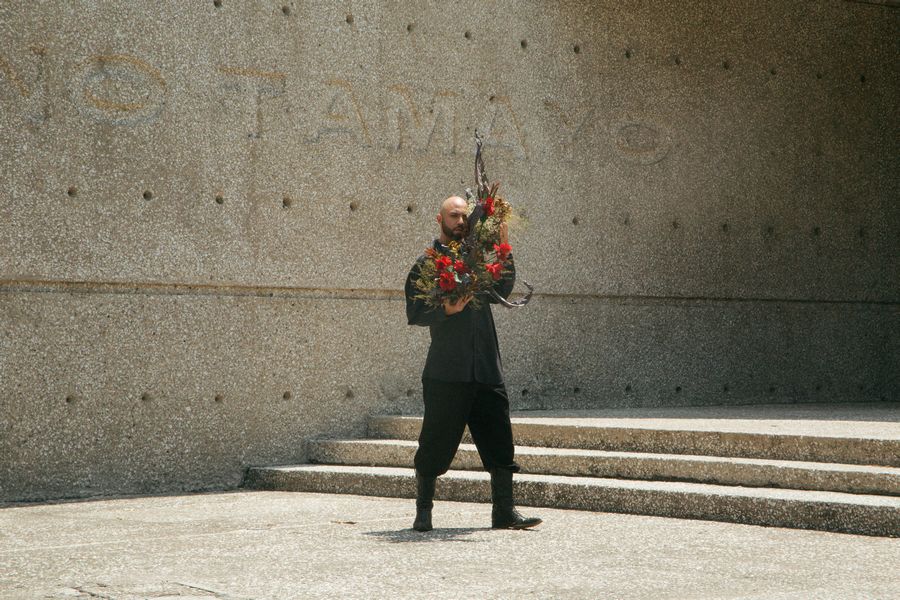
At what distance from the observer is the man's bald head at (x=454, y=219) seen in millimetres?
7302

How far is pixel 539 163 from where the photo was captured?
1159cm

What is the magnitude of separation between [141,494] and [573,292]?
4.31m

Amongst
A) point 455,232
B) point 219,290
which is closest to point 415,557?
point 455,232

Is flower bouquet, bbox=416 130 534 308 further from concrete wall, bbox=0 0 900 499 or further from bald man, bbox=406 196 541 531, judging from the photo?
concrete wall, bbox=0 0 900 499

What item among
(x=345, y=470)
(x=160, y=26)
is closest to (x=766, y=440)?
(x=345, y=470)

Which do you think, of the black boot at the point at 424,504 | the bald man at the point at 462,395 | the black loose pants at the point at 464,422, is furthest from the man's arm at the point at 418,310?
the black boot at the point at 424,504

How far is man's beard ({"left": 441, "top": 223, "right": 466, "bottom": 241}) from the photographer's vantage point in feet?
23.9

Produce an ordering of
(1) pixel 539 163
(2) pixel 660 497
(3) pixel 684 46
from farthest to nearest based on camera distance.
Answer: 1. (3) pixel 684 46
2. (1) pixel 539 163
3. (2) pixel 660 497

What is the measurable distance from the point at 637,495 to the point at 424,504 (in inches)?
55.3

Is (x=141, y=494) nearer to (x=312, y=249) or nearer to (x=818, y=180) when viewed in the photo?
(x=312, y=249)

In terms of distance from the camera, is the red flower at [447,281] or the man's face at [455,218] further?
the man's face at [455,218]

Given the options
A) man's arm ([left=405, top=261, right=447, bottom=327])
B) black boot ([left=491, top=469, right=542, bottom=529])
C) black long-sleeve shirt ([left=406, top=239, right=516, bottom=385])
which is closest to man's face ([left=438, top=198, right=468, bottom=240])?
black long-sleeve shirt ([left=406, top=239, right=516, bottom=385])

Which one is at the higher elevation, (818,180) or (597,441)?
(818,180)

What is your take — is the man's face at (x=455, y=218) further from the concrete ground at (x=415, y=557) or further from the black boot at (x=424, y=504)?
the concrete ground at (x=415, y=557)
